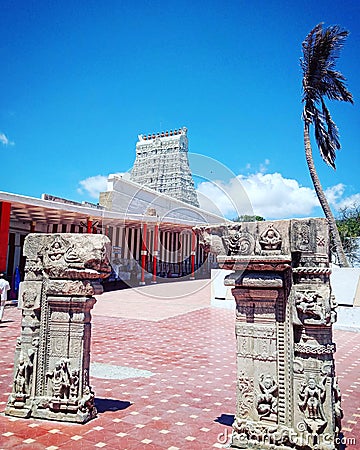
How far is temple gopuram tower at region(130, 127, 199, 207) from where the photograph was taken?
32.1 meters

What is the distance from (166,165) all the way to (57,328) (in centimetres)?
3033

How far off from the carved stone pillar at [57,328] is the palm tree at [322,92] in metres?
10.6

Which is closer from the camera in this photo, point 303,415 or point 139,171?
point 303,415

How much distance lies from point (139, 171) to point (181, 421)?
32022 mm

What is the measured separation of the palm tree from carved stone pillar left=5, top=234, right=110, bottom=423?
10573 millimetres

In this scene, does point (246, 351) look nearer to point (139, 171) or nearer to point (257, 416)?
point (257, 416)

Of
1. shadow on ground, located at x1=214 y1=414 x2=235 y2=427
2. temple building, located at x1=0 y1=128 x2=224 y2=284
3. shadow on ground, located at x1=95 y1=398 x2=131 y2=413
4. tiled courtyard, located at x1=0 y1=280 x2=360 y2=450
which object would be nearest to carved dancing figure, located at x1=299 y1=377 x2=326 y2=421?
tiled courtyard, located at x1=0 y1=280 x2=360 y2=450

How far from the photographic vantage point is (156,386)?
551 centimetres

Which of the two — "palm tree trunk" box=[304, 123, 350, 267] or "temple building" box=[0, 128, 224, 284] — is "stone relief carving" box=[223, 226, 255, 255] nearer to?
"temple building" box=[0, 128, 224, 284]

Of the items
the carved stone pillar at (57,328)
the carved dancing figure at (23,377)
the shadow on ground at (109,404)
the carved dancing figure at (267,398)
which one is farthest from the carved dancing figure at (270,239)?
the carved dancing figure at (23,377)

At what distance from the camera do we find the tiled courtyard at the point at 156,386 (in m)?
3.82

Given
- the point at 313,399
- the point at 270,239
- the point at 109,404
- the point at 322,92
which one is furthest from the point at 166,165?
the point at 313,399

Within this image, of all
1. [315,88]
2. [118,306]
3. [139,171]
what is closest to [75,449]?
[118,306]

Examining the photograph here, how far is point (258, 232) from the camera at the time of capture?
12.7ft
